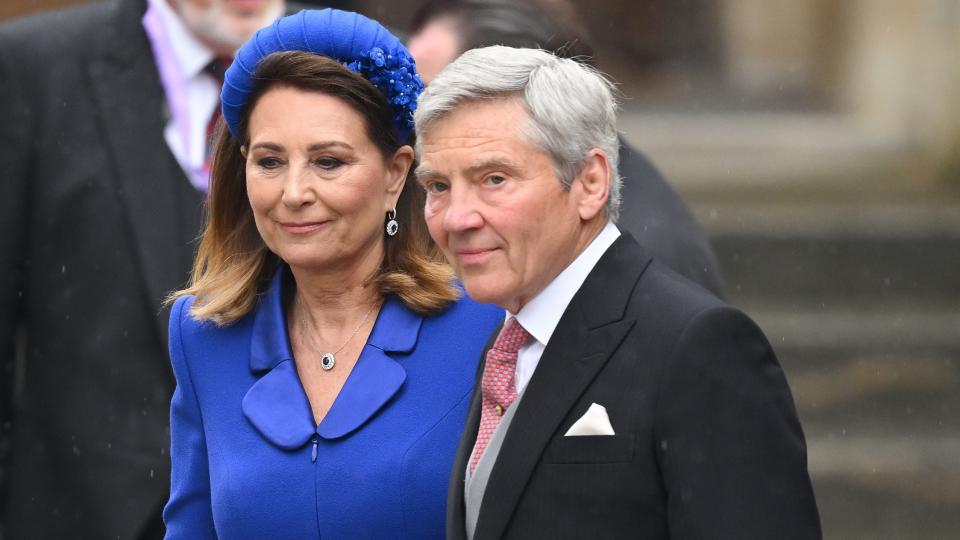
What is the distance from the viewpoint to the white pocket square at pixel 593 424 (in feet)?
9.24

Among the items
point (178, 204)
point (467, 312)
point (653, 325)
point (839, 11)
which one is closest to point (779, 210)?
point (839, 11)

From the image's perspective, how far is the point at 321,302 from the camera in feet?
11.7

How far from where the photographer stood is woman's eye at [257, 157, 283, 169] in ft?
11.2

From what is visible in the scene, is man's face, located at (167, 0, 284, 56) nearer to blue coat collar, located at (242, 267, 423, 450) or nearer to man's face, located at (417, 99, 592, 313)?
blue coat collar, located at (242, 267, 423, 450)

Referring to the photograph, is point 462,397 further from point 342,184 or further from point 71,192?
point 71,192

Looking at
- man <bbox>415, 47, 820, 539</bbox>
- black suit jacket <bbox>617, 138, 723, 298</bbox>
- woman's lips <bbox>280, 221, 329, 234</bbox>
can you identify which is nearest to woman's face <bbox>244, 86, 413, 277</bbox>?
woman's lips <bbox>280, 221, 329, 234</bbox>

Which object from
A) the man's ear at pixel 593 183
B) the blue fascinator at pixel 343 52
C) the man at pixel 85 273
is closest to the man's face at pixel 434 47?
the man at pixel 85 273

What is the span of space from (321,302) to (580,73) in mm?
863

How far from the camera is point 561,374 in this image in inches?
115

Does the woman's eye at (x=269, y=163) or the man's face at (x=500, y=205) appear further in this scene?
the woman's eye at (x=269, y=163)

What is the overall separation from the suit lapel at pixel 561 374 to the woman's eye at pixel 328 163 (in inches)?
24.8

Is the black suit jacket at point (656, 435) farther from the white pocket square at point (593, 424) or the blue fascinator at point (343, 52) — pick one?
the blue fascinator at point (343, 52)

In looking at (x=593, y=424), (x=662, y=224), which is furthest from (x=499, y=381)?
(x=662, y=224)

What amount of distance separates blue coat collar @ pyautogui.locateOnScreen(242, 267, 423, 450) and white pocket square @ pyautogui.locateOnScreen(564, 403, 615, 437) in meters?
0.64
